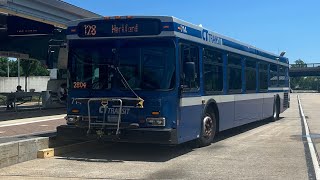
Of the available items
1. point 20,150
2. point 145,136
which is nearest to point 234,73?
point 145,136


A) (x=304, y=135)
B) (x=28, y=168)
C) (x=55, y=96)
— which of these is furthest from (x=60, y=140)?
(x=55, y=96)

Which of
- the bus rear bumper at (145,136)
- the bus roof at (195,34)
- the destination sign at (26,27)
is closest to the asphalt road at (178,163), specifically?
the bus rear bumper at (145,136)

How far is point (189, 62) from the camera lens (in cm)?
1039

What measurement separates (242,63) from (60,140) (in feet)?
22.3

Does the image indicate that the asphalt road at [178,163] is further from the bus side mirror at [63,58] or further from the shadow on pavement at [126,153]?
the bus side mirror at [63,58]

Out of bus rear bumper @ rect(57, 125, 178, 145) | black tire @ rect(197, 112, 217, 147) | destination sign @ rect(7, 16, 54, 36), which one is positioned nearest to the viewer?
bus rear bumper @ rect(57, 125, 178, 145)

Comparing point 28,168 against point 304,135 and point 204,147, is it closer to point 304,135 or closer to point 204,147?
point 204,147

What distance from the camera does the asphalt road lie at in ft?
28.6

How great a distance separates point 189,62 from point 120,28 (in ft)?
5.53

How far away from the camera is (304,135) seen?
51.1 ft

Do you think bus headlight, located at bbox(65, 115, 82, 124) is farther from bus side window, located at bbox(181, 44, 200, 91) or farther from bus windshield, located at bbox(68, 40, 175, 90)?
bus side window, located at bbox(181, 44, 200, 91)

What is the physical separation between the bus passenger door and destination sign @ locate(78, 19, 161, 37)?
790mm

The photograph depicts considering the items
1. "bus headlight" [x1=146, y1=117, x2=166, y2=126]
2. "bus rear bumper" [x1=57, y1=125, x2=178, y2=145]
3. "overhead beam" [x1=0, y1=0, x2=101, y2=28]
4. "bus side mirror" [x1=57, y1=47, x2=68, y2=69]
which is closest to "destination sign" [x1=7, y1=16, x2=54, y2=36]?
"overhead beam" [x1=0, y1=0, x2=101, y2=28]

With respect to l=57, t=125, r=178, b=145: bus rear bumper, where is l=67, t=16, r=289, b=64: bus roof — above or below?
above
